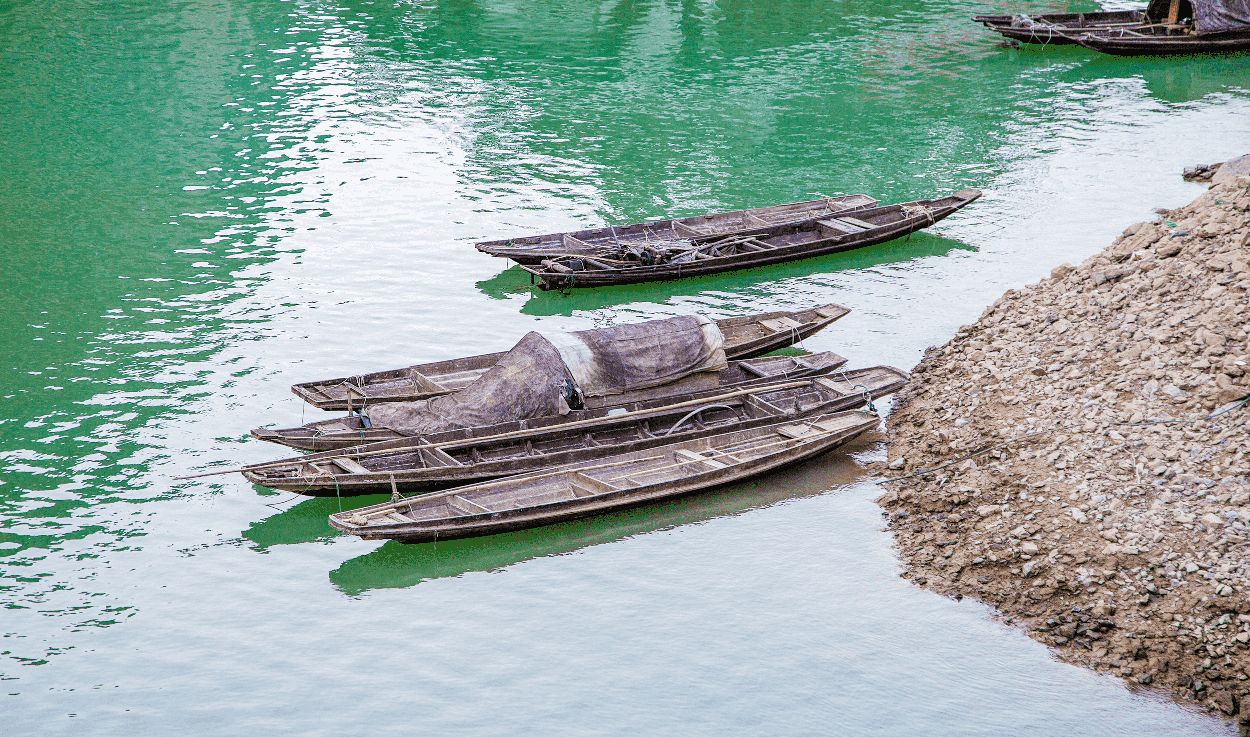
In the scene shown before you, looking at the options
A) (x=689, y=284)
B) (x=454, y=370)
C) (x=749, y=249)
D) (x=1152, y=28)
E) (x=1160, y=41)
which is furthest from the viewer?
(x=1152, y=28)

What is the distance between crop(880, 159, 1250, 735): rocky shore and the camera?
46.7 ft

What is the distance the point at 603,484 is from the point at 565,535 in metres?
1.02

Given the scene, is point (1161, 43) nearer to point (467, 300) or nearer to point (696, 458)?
point (467, 300)

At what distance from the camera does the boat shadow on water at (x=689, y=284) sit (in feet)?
86.9

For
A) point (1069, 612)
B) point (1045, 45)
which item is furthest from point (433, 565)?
point (1045, 45)

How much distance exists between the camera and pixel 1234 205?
19.5m

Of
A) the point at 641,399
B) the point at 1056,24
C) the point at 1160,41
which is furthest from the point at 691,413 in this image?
the point at 1056,24

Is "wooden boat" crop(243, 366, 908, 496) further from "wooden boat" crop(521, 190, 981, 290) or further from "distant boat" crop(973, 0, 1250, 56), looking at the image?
"distant boat" crop(973, 0, 1250, 56)

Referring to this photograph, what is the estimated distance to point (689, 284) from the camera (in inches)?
1061

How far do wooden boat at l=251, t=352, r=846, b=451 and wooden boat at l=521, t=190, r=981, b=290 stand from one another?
5433mm

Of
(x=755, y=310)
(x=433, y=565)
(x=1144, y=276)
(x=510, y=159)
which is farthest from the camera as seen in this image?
(x=510, y=159)

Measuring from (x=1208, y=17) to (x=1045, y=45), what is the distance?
246 inches

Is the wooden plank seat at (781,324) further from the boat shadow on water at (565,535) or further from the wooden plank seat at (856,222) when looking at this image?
the wooden plank seat at (856,222)

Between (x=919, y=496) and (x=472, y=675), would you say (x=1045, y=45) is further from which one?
(x=472, y=675)
